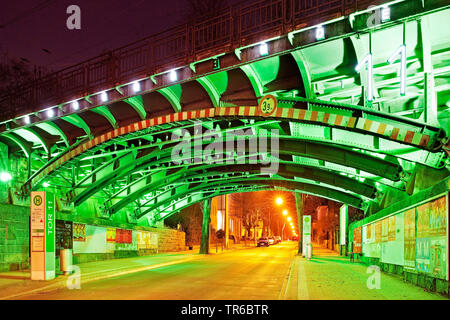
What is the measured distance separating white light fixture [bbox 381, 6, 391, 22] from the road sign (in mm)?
4074

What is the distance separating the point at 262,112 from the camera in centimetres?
1384

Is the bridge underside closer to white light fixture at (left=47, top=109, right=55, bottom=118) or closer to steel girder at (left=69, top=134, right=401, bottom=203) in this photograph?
steel girder at (left=69, top=134, right=401, bottom=203)

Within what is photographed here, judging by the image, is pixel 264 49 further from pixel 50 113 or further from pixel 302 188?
pixel 302 188

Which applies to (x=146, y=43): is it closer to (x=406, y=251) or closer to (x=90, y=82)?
(x=90, y=82)

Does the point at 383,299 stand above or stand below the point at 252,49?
below

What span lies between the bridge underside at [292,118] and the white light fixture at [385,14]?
0.25 meters

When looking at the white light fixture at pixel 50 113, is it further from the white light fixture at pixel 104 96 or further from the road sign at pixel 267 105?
the road sign at pixel 267 105

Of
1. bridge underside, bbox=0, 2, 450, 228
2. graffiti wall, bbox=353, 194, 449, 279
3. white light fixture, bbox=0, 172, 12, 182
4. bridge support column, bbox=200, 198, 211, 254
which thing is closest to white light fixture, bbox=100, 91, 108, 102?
bridge underside, bbox=0, 2, 450, 228

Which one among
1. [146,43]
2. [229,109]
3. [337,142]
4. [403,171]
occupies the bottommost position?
[403,171]

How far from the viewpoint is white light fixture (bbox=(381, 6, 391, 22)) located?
10703 mm

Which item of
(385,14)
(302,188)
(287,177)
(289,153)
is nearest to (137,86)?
(289,153)

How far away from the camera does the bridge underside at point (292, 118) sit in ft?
38.4

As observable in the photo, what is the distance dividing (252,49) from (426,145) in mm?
5771
